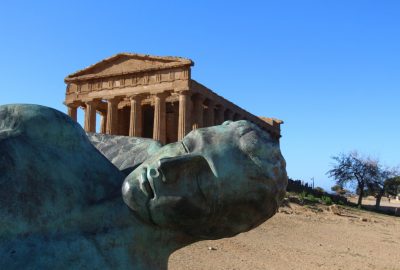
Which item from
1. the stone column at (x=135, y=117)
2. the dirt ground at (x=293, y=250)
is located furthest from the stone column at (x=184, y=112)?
the dirt ground at (x=293, y=250)

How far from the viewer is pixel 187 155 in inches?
47.2

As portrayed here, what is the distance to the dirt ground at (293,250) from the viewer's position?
9477 millimetres

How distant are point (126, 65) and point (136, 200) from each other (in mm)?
36341

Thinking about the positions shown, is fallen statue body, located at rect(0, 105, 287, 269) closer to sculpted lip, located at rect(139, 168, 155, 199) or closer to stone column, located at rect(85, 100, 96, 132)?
sculpted lip, located at rect(139, 168, 155, 199)

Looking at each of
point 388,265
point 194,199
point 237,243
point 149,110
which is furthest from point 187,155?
point 149,110

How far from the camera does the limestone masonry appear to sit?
111 ft

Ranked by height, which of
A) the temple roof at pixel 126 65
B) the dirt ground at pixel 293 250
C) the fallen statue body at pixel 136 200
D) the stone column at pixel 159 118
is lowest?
the dirt ground at pixel 293 250

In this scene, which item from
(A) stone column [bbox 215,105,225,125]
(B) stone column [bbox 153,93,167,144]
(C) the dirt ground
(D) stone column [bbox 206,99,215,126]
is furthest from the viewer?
(A) stone column [bbox 215,105,225,125]

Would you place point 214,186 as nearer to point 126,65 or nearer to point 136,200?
point 136,200

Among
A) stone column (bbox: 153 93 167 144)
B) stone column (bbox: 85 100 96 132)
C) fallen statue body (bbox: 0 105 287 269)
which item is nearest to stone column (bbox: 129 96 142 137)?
stone column (bbox: 153 93 167 144)

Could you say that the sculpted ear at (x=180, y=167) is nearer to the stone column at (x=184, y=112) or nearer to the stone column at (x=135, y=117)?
the stone column at (x=184, y=112)

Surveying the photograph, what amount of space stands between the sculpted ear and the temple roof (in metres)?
31.6

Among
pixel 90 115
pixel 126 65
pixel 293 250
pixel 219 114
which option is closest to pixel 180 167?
pixel 293 250

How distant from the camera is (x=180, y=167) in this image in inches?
46.7
